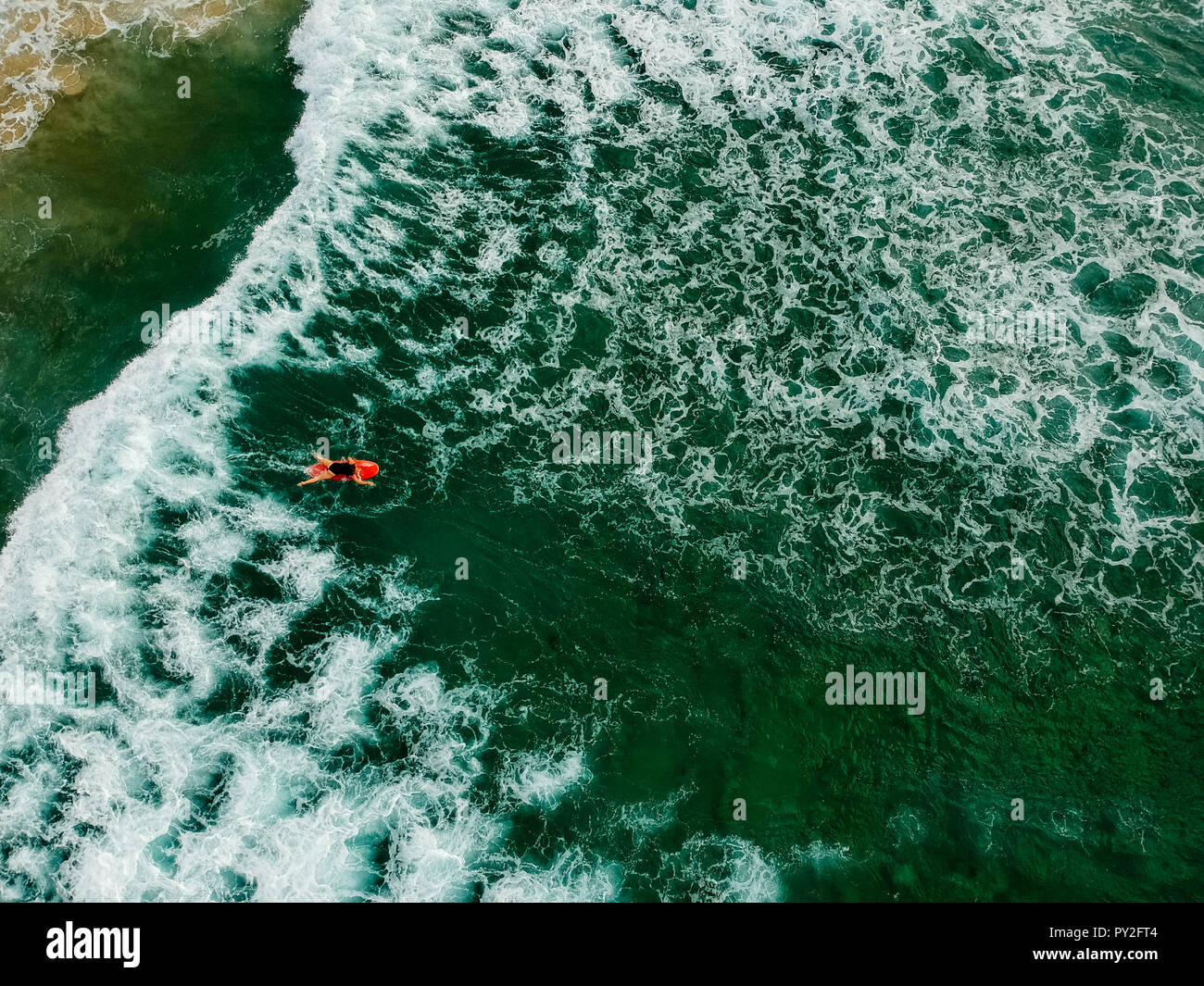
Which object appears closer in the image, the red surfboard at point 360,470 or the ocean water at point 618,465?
the ocean water at point 618,465

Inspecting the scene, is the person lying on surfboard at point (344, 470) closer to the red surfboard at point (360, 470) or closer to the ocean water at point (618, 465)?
the red surfboard at point (360, 470)

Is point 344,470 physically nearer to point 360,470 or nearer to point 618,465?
point 360,470

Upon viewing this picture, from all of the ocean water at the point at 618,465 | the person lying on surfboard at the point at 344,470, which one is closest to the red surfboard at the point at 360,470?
the person lying on surfboard at the point at 344,470

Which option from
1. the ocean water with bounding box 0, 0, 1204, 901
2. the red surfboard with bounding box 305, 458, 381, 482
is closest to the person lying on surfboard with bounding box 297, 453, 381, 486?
the red surfboard with bounding box 305, 458, 381, 482

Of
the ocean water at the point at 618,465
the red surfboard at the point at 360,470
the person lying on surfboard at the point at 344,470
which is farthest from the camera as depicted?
the red surfboard at the point at 360,470

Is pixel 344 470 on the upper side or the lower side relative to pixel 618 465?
lower

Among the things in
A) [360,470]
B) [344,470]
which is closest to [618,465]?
[360,470]
